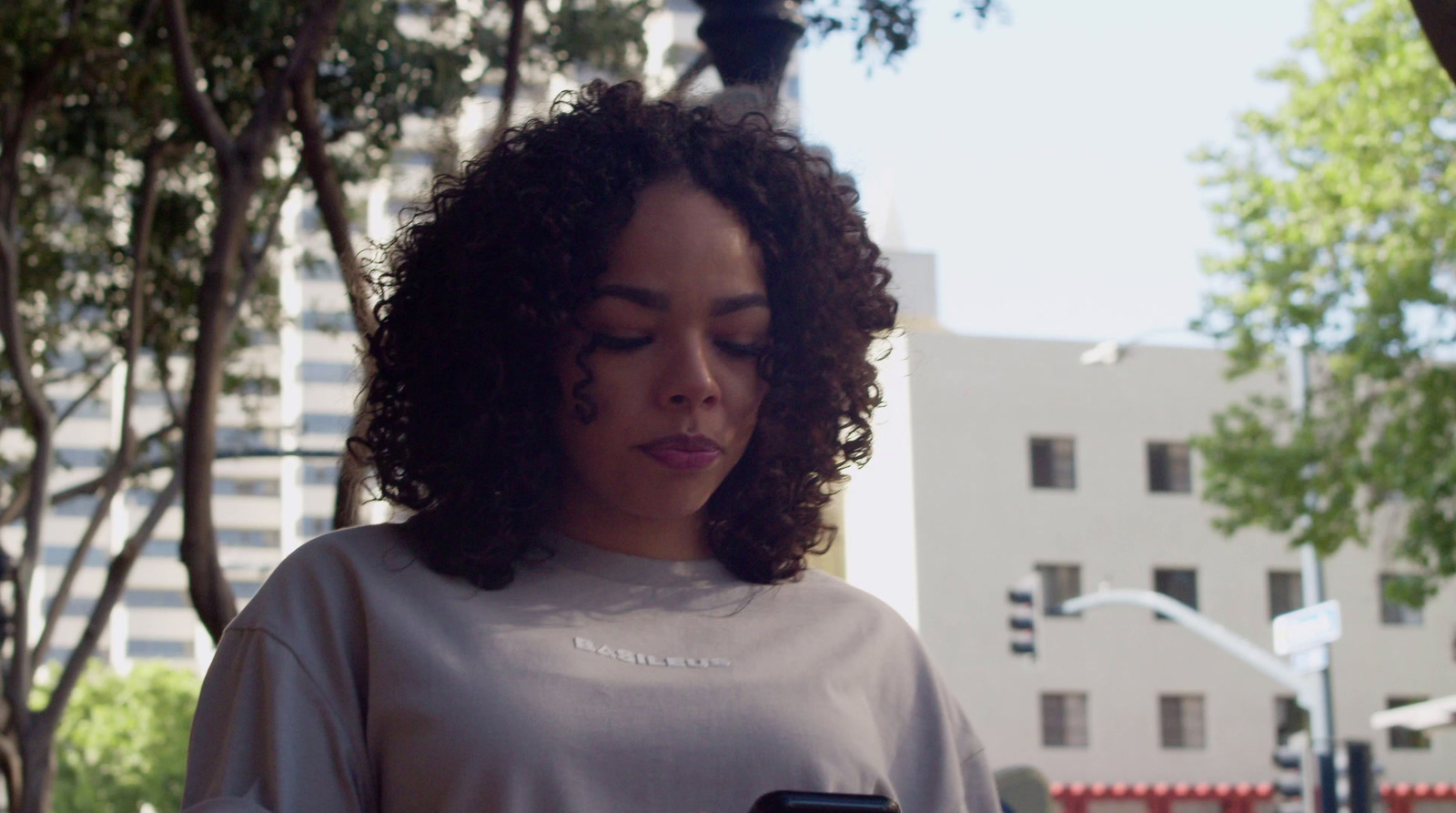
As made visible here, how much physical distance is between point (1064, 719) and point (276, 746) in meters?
34.0

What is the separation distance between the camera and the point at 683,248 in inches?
74.3

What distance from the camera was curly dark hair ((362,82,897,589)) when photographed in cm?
187

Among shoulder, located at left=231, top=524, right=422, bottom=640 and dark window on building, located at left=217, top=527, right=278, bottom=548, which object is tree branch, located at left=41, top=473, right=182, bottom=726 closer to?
shoulder, located at left=231, top=524, right=422, bottom=640

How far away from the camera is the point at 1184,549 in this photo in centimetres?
3541

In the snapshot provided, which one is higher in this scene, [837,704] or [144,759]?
[837,704]

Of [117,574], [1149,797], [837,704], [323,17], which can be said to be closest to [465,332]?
[837,704]

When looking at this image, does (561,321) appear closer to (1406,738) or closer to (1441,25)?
(1441,25)

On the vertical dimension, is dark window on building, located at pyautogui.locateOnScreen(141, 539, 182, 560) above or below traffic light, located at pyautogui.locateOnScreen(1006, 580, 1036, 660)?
below

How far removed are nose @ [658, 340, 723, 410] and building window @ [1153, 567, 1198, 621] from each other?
1367 inches

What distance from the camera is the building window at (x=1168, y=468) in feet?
117

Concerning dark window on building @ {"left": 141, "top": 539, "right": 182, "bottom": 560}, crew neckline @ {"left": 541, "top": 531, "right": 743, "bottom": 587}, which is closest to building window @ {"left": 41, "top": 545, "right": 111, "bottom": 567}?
dark window on building @ {"left": 141, "top": 539, "right": 182, "bottom": 560}

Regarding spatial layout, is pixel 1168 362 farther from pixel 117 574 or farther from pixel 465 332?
pixel 465 332

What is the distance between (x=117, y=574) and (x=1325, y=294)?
1079 cm

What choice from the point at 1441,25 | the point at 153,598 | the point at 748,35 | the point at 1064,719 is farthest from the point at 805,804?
the point at 153,598
